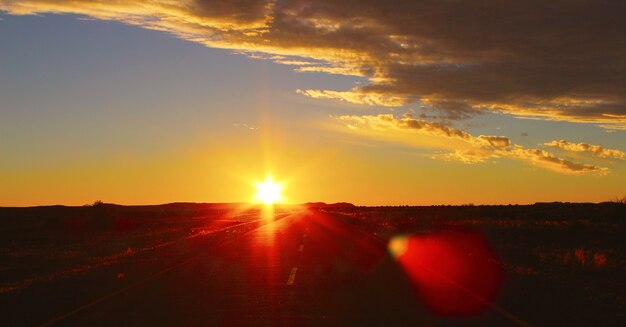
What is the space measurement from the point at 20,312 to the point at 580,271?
15.8m

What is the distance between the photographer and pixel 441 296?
1455 centimetres

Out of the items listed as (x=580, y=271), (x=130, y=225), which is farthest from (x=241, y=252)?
(x=130, y=225)

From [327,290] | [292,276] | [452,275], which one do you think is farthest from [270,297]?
[452,275]

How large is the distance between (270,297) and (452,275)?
21.1 feet

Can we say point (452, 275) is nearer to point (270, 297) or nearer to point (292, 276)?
point (292, 276)

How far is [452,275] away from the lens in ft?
61.9

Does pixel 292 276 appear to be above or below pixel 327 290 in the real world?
above

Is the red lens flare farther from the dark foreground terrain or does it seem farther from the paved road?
the paved road

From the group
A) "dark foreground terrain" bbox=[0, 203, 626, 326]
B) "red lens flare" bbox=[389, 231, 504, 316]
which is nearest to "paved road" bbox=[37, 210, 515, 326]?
"dark foreground terrain" bbox=[0, 203, 626, 326]

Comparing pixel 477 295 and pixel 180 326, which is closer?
pixel 180 326

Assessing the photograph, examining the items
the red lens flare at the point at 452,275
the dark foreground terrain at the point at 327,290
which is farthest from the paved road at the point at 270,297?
the red lens flare at the point at 452,275

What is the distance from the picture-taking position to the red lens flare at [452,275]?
13.5 m

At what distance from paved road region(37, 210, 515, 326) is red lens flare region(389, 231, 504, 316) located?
458 millimetres

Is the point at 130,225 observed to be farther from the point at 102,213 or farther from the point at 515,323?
the point at 515,323
